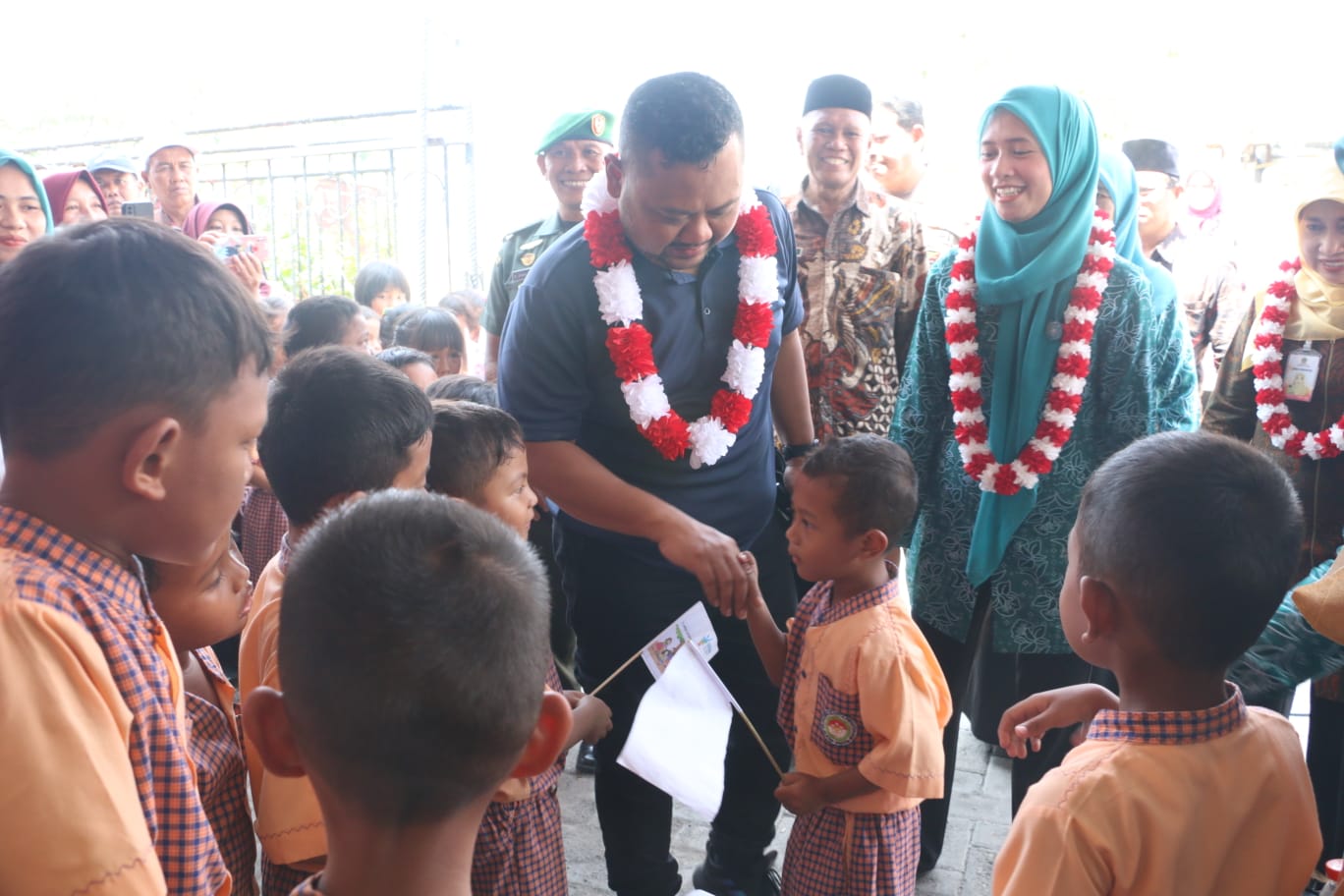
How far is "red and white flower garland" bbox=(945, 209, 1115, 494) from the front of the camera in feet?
9.31

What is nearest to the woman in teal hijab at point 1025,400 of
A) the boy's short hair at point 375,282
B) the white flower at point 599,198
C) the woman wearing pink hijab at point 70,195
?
the white flower at point 599,198

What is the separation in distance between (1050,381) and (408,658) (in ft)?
7.70

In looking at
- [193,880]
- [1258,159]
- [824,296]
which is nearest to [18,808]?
[193,880]

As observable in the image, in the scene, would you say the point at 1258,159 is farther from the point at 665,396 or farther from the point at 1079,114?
the point at 665,396

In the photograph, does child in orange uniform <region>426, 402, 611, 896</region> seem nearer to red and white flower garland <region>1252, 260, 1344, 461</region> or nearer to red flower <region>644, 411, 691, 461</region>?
red flower <region>644, 411, 691, 461</region>

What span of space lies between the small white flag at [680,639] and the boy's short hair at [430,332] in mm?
2443

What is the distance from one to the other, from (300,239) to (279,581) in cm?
631

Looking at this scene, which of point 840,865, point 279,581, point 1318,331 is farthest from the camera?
point 1318,331

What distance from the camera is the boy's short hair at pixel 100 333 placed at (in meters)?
1.14

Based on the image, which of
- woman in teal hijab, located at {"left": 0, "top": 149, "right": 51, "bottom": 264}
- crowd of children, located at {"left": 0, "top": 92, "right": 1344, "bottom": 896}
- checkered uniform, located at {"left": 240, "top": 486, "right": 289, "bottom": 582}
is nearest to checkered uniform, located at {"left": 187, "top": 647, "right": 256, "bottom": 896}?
crowd of children, located at {"left": 0, "top": 92, "right": 1344, "bottom": 896}

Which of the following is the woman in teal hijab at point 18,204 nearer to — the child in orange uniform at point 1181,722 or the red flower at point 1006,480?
the red flower at point 1006,480

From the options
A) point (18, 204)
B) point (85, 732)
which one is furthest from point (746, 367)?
point (18, 204)

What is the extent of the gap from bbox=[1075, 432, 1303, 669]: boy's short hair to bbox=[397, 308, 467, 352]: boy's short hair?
339 cm

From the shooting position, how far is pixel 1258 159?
8.67 m
